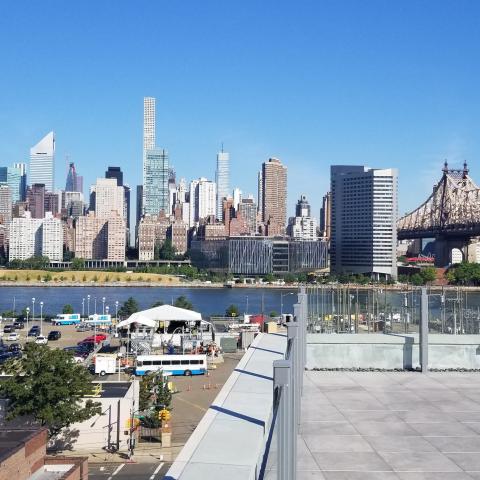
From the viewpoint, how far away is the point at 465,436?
9.75 feet

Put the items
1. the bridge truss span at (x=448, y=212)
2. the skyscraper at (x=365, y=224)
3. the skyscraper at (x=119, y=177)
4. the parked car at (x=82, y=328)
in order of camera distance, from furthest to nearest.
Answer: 1. the skyscraper at (x=119, y=177)
2. the skyscraper at (x=365, y=224)
3. the bridge truss span at (x=448, y=212)
4. the parked car at (x=82, y=328)

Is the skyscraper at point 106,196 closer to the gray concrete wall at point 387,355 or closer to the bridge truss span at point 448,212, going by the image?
the bridge truss span at point 448,212

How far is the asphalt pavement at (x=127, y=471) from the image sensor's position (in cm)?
980

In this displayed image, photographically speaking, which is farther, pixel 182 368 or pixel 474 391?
pixel 182 368

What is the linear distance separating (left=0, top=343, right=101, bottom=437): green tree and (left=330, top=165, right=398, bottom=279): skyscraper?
7355 cm

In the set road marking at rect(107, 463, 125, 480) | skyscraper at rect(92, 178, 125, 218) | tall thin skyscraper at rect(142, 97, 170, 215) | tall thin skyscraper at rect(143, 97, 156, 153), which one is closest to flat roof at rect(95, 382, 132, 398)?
road marking at rect(107, 463, 125, 480)

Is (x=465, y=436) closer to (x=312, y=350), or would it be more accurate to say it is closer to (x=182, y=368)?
(x=312, y=350)

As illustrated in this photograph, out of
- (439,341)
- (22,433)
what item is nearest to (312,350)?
(439,341)

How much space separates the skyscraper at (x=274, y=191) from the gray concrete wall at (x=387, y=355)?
440 ft

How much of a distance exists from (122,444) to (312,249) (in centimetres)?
8246

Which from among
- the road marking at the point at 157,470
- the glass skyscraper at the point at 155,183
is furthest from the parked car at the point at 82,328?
the glass skyscraper at the point at 155,183

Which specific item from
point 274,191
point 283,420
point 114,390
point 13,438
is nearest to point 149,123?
point 274,191

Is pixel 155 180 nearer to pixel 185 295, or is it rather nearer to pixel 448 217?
pixel 448 217

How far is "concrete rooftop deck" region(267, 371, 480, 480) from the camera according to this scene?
8.39 feet
